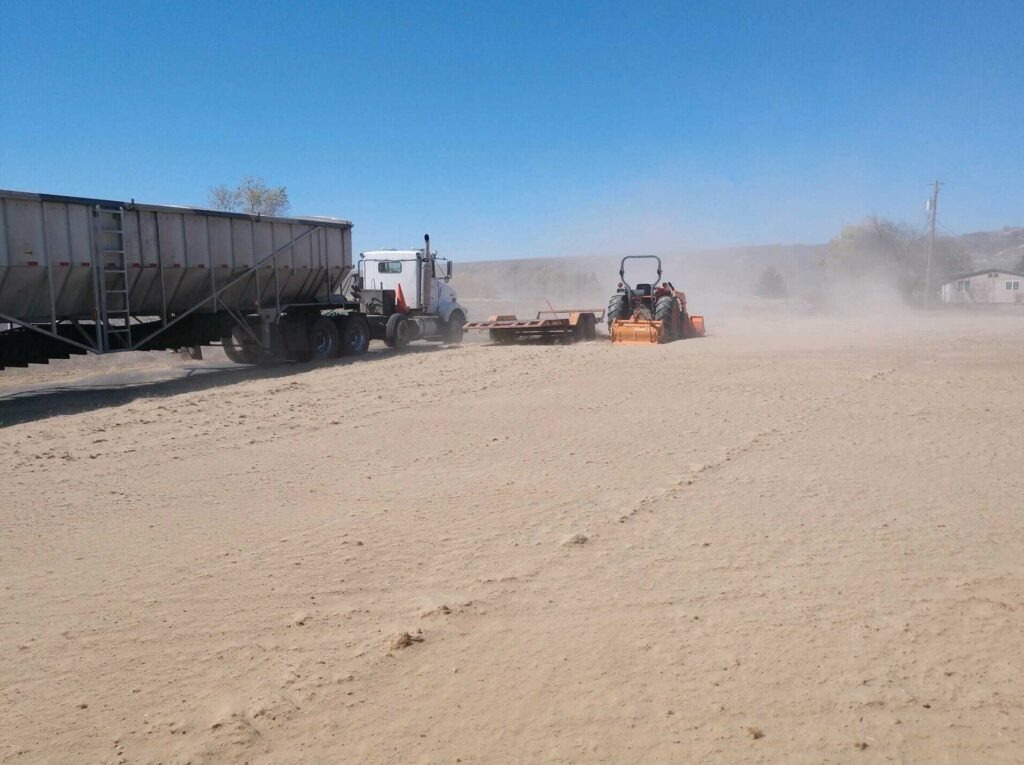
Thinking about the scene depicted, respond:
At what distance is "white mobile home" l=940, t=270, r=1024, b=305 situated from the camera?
66062 millimetres

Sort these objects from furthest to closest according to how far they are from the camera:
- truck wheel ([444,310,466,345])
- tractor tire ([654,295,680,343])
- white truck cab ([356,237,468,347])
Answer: truck wheel ([444,310,466,345])
white truck cab ([356,237,468,347])
tractor tire ([654,295,680,343])

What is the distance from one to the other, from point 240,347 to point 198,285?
13.0 feet

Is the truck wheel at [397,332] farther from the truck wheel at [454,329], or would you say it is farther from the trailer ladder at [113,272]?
the trailer ladder at [113,272]

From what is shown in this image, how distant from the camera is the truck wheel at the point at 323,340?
2053 centimetres

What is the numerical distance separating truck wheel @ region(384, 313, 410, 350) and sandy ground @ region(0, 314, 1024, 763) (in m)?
12.4

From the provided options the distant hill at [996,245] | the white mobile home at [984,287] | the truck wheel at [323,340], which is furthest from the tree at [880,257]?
the distant hill at [996,245]

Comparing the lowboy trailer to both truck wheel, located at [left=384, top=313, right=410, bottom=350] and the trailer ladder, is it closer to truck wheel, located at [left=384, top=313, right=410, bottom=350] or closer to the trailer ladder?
truck wheel, located at [left=384, top=313, right=410, bottom=350]

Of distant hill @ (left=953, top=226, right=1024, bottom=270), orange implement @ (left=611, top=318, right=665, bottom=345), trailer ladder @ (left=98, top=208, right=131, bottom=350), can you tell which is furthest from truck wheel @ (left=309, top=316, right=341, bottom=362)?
distant hill @ (left=953, top=226, right=1024, bottom=270)

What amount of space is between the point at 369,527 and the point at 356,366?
42.3ft

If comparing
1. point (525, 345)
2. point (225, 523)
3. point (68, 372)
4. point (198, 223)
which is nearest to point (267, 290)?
point (198, 223)

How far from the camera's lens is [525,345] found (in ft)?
75.5

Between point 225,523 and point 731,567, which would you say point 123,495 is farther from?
point 731,567

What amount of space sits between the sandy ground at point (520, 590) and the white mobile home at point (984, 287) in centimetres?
6343

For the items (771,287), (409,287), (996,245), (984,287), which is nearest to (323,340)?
(409,287)
